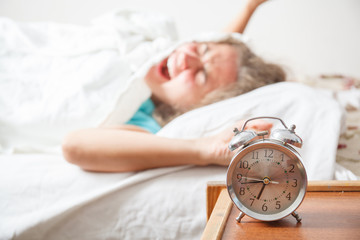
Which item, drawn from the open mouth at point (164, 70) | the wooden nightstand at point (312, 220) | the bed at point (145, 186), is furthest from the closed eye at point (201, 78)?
the wooden nightstand at point (312, 220)

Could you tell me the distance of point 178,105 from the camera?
133 cm

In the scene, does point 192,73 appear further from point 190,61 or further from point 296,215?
point 296,215

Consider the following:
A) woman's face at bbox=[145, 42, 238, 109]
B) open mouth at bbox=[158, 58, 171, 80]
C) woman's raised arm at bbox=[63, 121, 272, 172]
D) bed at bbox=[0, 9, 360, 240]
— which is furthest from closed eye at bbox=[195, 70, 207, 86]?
woman's raised arm at bbox=[63, 121, 272, 172]

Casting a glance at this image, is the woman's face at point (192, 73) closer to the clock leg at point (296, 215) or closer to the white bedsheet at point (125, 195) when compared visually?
the white bedsheet at point (125, 195)

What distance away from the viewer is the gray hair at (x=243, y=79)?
1.29 m

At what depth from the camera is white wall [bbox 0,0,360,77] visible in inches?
63.3

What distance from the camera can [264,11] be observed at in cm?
169

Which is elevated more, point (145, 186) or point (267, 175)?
point (267, 175)

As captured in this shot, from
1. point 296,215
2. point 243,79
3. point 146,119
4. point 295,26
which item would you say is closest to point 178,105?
point 146,119

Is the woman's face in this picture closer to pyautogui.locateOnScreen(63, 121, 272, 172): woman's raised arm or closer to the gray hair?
the gray hair

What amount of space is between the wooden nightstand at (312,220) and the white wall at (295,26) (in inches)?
42.7

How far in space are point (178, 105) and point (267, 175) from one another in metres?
0.78

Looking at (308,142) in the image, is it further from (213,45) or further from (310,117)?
(213,45)

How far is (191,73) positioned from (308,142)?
1.70 ft
